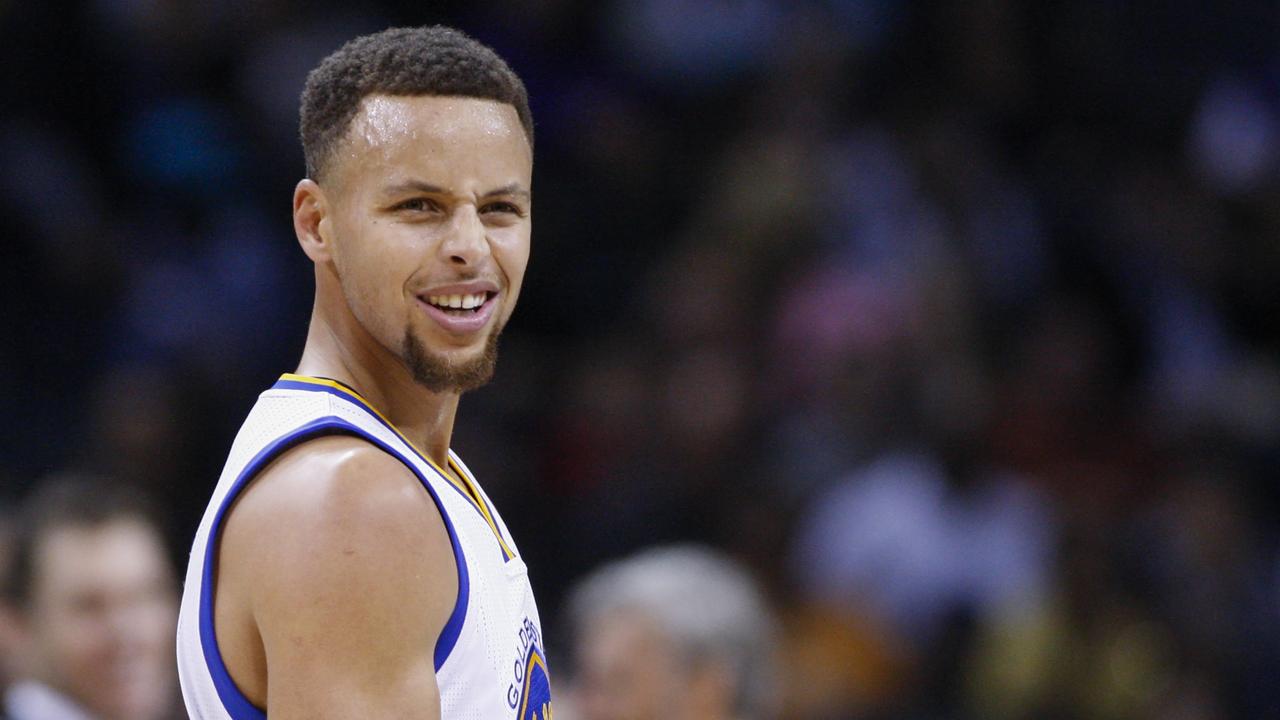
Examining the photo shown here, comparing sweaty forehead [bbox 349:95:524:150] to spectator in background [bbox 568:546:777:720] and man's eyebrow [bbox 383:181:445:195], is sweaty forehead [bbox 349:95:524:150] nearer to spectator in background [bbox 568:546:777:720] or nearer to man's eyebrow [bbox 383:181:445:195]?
man's eyebrow [bbox 383:181:445:195]

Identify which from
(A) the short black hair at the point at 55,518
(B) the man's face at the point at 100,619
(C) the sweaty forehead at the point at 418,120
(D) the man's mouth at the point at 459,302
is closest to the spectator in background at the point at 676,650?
(B) the man's face at the point at 100,619

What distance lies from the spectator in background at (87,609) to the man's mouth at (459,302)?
2.33 metres

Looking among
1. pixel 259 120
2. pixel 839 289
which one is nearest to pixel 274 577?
pixel 839 289

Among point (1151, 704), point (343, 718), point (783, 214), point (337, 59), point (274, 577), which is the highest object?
point (783, 214)

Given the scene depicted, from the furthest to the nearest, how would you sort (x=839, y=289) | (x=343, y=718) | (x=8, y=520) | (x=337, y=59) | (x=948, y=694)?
(x=839, y=289) → (x=948, y=694) → (x=8, y=520) → (x=337, y=59) → (x=343, y=718)

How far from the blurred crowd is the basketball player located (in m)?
4.20

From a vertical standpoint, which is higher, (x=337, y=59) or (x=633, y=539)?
(x=337, y=59)

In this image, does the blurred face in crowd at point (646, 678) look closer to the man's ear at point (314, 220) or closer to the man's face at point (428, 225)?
the man's face at point (428, 225)

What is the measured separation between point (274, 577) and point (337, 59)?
89cm

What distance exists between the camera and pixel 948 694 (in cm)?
721

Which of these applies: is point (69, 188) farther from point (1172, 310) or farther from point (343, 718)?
point (343, 718)

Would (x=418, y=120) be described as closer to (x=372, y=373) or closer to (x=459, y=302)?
(x=459, y=302)

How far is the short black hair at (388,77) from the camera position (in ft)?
8.86

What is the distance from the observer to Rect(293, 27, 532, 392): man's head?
264cm
